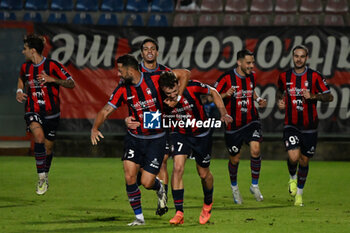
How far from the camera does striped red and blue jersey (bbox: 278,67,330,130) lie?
31.4ft

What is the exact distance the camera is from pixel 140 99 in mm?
7375

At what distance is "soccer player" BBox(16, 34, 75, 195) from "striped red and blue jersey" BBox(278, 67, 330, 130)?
292 centimetres

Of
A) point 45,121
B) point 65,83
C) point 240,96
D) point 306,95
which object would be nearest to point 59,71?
point 65,83

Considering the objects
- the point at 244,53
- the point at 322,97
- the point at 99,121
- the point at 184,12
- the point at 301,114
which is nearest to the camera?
the point at 99,121

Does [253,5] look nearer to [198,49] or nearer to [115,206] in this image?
[198,49]

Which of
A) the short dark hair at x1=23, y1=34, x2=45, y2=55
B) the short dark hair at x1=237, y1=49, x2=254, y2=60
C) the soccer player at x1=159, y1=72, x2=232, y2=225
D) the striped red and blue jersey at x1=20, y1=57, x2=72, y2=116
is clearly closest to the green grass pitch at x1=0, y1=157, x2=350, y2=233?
the soccer player at x1=159, y1=72, x2=232, y2=225

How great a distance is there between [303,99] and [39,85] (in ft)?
11.6

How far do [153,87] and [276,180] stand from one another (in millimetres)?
5261

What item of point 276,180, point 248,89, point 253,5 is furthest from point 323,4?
point 248,89

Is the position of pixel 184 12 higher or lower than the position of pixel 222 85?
higher

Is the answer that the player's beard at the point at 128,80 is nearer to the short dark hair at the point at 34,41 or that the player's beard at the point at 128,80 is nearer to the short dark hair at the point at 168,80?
the short dark hair at the point at 168,80

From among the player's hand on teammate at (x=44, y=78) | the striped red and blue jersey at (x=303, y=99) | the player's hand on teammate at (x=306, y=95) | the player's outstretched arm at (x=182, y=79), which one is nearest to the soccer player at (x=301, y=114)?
the striped red and blue jersey at (x=303, y=99)

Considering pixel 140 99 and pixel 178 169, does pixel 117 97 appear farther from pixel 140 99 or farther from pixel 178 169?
pixel 178 169

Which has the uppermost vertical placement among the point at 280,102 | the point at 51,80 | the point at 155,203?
the point at 51,80
